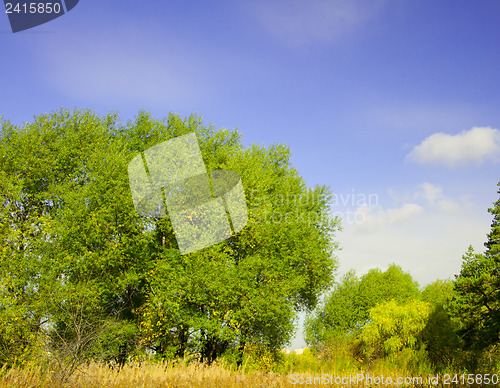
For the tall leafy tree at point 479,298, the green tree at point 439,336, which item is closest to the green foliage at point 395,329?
the green tree at point 439,336

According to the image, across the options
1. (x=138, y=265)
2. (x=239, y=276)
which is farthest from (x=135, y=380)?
(x=138, y=265)

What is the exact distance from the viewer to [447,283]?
195 feet

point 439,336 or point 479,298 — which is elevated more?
point 479,298

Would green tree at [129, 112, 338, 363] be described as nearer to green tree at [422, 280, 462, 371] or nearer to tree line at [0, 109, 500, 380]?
tree line at [0, 109, 500, 380]

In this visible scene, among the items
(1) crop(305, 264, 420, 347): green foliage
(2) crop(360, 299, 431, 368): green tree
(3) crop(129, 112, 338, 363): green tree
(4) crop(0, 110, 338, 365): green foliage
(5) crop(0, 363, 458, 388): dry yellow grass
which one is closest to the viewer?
(5) crop(0, 363, 458, 388): dry yellow grass

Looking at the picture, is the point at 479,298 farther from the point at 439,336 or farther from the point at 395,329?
the point at 439,336

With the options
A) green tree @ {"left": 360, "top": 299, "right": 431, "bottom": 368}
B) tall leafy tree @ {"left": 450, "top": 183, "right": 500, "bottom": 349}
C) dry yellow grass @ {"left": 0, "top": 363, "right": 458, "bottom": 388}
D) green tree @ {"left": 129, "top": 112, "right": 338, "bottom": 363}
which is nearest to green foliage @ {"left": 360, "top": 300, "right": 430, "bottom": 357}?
green tree @ {"left": 360, "top": 299, "right": 431, "bottom": 368}

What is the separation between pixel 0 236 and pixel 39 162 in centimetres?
495

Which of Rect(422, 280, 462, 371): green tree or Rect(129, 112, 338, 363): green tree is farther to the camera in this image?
Rect(422, 280, 462, 371): green tree

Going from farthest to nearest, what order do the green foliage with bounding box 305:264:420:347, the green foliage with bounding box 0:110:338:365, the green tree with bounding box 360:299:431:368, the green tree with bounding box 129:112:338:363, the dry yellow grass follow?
1. the green foliage with bounding box 305:264:420:347
2. the green tree with bounding box 360:299:431:368
3. the green tree with bounding box 129:112:338:363
4. the green foliage with bounding box 0:110:338:365
5. the dry yellow grass

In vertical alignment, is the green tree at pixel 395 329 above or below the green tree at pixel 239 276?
below

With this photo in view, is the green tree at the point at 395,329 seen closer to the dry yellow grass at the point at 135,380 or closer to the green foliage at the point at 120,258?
the green foliage at the point at 120,258

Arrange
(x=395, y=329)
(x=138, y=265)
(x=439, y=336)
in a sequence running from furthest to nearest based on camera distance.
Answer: (x=439, y=336)
(x=395, y=329)
(x=138, y=265)

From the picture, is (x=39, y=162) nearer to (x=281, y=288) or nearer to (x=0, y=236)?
(x=0, y=236)
